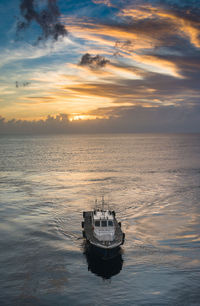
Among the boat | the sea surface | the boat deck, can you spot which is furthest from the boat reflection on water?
the boat deck

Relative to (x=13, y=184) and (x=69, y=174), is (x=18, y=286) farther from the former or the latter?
(x=69, y=174)

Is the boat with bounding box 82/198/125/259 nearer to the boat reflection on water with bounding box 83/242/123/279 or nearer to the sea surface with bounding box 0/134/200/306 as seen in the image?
the boat reflection on water with bounding box 83/242/123/279

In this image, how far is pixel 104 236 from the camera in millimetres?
37062

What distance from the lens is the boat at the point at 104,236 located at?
34.8 meters

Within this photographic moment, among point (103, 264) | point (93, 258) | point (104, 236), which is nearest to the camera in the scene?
point (103, 264)

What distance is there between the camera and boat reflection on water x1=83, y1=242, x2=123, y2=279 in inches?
1291

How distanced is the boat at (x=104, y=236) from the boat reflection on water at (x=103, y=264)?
2.44 ft

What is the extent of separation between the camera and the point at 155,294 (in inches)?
1107

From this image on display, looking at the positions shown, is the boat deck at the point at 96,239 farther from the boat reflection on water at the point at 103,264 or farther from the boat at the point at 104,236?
the boat reflection on water at the point at 103,264

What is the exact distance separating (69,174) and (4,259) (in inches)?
2719

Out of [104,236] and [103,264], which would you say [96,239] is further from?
[103,264]

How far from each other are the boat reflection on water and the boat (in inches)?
29.3

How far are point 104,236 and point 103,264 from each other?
151 inches

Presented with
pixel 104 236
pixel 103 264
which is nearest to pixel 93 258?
pixel 103 264
